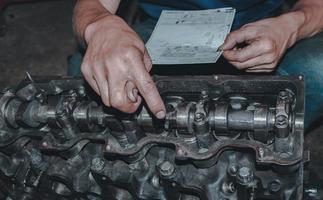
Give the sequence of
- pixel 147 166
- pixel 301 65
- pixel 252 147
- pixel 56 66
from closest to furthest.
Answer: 1. pixel 252 147
2. pixel 147 166
3. pixel 301 65
4. pixel 56 66

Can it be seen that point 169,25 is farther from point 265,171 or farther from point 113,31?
point 265,171

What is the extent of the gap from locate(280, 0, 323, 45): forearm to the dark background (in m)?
1.34

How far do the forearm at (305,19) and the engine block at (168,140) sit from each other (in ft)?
0.73

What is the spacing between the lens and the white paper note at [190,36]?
1135 millimetres

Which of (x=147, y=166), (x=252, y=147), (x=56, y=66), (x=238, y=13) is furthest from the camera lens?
(x=56, y=66)

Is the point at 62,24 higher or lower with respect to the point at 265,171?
lower

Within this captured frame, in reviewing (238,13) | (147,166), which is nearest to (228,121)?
(147,166)

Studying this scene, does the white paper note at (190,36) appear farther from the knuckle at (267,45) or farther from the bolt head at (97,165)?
the bolt head at (97,165)

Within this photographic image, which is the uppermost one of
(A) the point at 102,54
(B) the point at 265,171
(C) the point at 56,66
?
(A) the point at 102,54

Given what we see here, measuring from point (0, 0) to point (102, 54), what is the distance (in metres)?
1.73

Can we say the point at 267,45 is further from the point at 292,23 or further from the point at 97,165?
the point at 97,165

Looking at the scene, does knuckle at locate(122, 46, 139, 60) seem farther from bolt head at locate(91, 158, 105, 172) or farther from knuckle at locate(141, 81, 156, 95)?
bolt head at locate(91, 158, 105, 172)

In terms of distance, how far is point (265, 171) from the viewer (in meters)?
1.00

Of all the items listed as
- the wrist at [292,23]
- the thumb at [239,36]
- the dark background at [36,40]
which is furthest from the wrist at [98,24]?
the dark background at [36,40]
